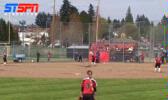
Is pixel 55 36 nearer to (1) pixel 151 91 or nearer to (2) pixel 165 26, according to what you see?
(2) pixel 165 26

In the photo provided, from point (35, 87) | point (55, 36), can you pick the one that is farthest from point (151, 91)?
point (55, 36)

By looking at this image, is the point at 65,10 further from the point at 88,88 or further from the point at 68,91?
the point at 88,88

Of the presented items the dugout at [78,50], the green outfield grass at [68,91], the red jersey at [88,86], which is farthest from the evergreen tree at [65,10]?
the red jersey at [88,86]

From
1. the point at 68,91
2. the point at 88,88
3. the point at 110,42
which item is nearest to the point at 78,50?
the point at 110,42

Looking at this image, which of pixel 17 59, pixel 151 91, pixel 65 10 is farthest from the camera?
pixel 65 10

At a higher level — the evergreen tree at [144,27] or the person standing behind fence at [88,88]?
the evergreen tree at [144,27]

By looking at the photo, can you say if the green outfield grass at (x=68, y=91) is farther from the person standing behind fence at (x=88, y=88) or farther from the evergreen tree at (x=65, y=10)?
the evergreen tree at (x=65, y=10)

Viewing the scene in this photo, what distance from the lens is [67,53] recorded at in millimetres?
67688

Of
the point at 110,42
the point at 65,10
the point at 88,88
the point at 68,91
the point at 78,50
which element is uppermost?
the point at 65,10

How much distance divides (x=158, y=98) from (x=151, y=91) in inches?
118

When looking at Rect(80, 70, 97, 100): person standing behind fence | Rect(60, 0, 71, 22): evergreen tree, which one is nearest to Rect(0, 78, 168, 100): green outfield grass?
Rect(80, 70, 97, 100): person standing behind fence

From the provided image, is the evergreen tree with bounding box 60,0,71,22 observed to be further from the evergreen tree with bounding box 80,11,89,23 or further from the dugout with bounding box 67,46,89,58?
the dugout with bounding box 67,46,89,58

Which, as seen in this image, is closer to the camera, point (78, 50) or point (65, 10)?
point (78, 50)

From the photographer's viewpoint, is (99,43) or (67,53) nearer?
(99,43)
